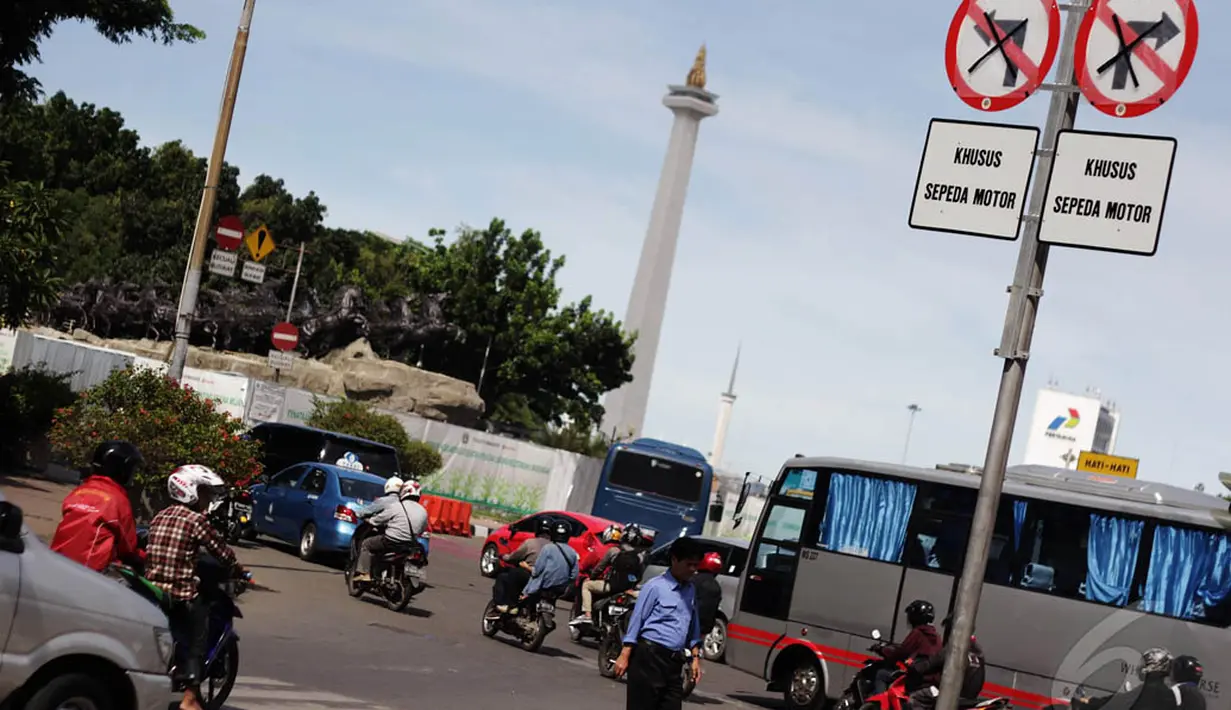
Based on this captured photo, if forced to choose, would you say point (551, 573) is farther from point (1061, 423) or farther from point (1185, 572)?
point (1061, 423)

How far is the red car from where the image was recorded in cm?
2667

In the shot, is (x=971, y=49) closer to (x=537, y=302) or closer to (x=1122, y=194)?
(x=1122, y=194)

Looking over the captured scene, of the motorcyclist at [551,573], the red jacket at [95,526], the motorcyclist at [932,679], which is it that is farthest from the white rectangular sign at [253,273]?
the red jacket at [95,526]

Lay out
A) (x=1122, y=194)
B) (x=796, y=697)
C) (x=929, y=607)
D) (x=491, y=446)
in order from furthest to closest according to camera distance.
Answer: (x=491, y=446) → (x=796, y=697) → (x=929, y=607) → (x=1122, y=194)

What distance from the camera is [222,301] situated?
179ft

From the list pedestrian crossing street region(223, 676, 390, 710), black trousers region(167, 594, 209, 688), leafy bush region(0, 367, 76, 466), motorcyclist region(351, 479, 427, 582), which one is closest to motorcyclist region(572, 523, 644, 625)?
motorcyclist region(351, 479, 427, 582)

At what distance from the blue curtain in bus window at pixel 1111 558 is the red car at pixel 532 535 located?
33.8 ft

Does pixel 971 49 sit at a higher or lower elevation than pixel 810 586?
higher

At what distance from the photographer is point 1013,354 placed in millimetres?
7887


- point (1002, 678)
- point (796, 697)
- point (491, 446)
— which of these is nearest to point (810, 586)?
point (796, 697)

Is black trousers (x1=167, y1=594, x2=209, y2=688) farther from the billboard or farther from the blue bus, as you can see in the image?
the billboard

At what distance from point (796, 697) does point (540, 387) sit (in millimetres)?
51021

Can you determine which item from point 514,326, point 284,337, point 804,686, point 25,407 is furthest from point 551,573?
point 514,326

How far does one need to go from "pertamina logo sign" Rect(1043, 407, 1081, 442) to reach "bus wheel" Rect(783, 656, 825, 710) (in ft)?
580
